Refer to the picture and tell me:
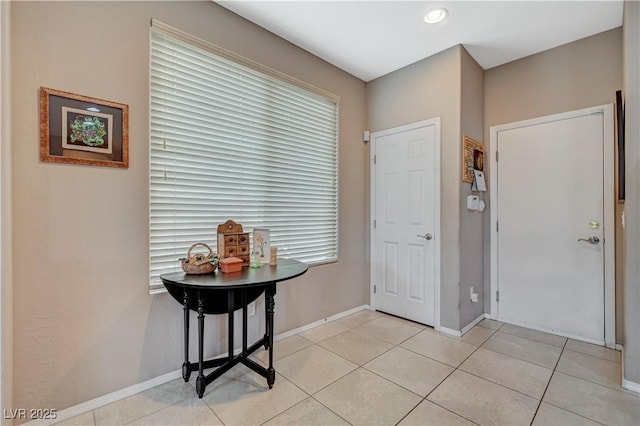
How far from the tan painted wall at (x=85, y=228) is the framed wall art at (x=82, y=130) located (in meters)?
0.04

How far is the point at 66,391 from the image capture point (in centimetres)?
163

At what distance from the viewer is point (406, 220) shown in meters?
3.17

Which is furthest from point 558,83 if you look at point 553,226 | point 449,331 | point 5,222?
point 5,222

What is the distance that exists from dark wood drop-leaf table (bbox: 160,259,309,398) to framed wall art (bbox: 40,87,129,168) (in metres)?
0.81

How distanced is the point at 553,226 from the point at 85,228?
12.4ft

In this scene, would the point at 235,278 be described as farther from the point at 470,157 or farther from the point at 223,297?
the point at 470,157

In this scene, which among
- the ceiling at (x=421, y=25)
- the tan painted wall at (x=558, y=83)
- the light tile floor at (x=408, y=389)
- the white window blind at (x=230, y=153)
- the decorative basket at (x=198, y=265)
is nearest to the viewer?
the light tile floor at (x=408, y=389)

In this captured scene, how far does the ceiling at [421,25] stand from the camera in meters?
2.22

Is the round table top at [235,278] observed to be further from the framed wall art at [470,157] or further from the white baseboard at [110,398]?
the framed wall art at [470,157]

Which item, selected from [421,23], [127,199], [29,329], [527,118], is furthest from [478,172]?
[29,329]

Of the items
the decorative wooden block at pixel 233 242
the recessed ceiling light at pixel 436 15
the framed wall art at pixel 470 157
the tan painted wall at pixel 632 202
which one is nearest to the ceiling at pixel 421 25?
the recessed ceiling light at pixel 436 15

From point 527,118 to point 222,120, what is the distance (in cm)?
294

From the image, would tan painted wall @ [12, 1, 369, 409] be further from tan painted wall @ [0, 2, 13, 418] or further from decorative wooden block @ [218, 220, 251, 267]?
decorative wooden block @ [218, 220, 251, 267]

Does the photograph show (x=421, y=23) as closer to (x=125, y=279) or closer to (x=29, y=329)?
(x=125, y=279)
